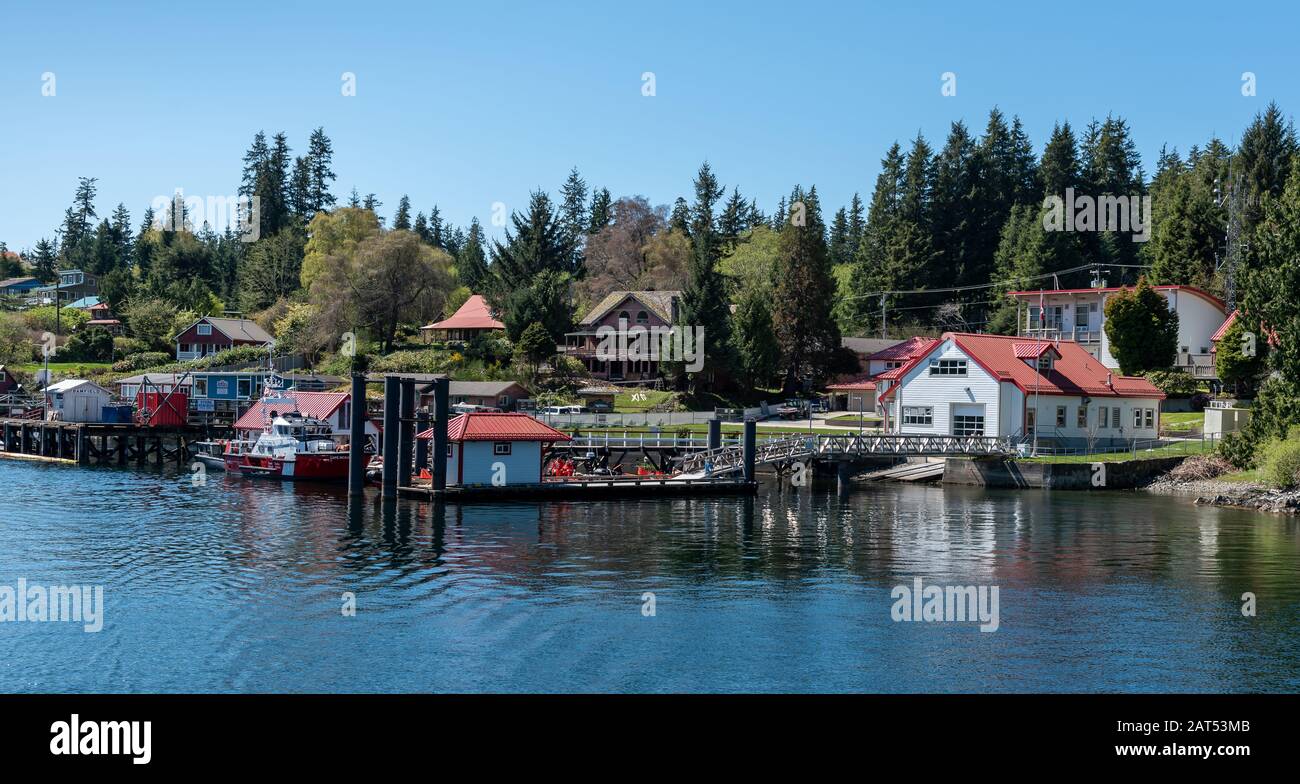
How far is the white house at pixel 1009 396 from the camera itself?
6950 cm

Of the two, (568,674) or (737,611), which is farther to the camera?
(737,611)

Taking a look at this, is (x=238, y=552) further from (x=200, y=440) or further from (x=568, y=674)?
(x=200, y=440)

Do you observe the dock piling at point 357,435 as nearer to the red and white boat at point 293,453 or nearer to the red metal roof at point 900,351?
the red and white boat at point 293,453

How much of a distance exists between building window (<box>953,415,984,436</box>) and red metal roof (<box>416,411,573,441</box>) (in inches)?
1084

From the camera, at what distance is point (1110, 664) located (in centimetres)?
2603

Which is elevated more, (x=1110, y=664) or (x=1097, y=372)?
(x=1097, y=372)

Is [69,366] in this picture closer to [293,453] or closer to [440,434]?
[293,453]

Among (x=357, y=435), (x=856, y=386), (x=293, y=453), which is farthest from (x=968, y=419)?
(x=293, y=453)

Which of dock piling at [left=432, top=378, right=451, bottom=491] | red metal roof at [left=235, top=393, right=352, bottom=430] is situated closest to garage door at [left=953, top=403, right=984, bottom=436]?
dock piling at [left=432, top=378, right=451, bottom=491]

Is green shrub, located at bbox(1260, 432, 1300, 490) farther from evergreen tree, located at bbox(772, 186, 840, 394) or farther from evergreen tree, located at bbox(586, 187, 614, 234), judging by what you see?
evergreen tree, located at bbox(586, 187, 614, 234)

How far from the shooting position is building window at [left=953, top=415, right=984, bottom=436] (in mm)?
70062
